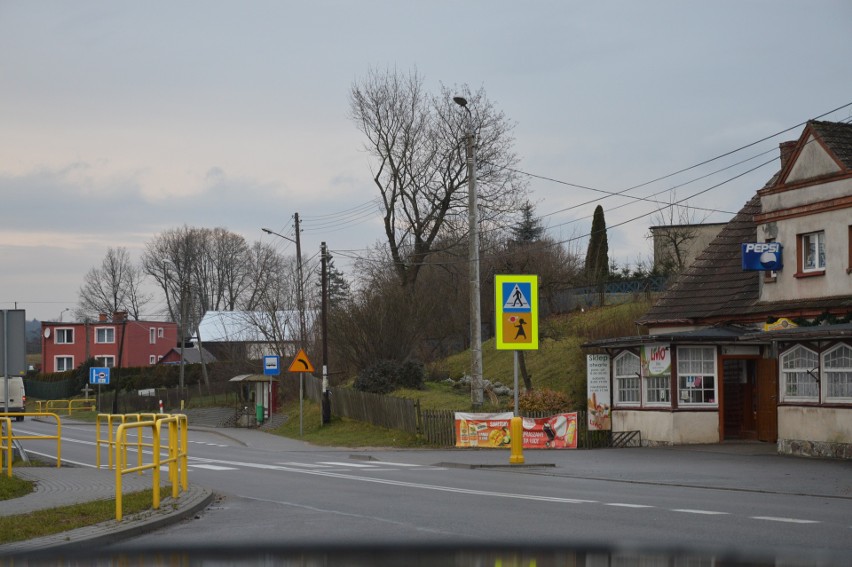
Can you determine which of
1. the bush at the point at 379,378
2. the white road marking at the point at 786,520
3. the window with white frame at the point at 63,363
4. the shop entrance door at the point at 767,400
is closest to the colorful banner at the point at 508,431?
the shop entrance door at the point at 767,400

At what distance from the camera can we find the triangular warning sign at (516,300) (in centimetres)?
2480

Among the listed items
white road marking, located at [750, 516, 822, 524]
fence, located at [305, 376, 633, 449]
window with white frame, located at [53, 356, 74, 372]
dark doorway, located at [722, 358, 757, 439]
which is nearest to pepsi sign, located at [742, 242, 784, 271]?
dark doorway, located at [722, 358, 757, 439]

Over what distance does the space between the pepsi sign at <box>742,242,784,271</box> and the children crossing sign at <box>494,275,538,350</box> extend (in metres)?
9.05

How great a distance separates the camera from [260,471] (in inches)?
950

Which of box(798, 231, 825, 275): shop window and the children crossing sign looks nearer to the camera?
the children crossing sign

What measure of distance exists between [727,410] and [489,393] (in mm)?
12393

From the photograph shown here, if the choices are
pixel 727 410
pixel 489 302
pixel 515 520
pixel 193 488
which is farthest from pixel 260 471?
pixel 489 302

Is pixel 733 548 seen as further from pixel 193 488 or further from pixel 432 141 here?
pixel 432 141

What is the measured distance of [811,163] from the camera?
97.6 ft

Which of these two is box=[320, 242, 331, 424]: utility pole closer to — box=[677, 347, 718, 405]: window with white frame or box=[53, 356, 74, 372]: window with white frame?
box=[677, 347, 718, 405]: window with white frame

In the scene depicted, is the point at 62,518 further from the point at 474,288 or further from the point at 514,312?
the point at 474,288

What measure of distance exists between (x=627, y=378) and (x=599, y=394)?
1.09m

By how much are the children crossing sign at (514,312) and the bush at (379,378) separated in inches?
753

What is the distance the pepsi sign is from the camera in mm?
30734
